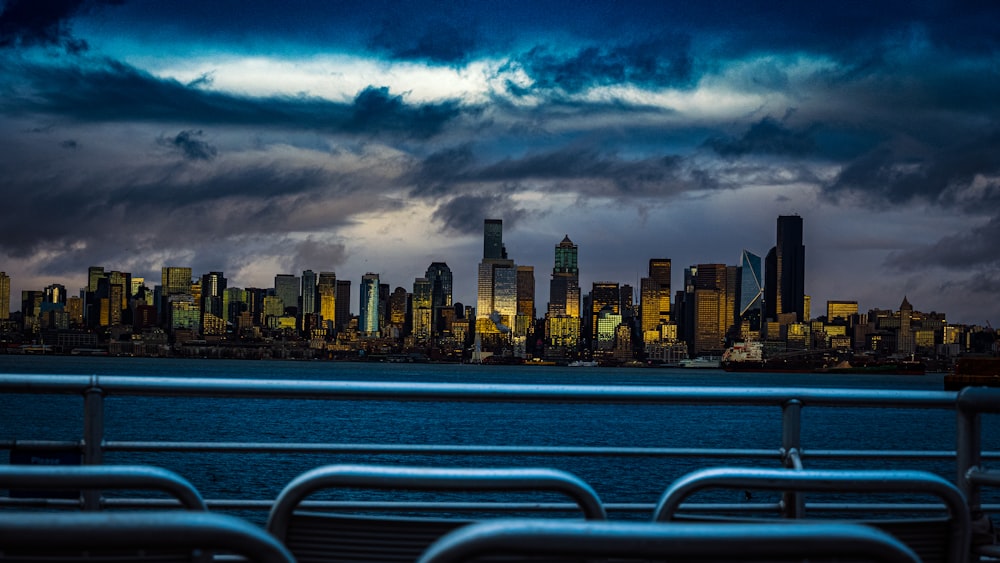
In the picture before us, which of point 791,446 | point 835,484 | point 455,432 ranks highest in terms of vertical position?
point 835,484

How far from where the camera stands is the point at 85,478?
6.42 feet

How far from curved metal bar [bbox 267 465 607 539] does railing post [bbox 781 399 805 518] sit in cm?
233

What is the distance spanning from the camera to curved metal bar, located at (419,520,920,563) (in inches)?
56.4

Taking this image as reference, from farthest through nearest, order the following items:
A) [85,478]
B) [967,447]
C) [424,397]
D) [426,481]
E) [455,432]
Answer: [455,432] → [424,397] → [967,447] → [426,481] → [85,478]

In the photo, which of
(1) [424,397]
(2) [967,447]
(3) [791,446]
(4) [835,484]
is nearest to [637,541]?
(4) [835,484]

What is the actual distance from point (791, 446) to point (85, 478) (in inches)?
131

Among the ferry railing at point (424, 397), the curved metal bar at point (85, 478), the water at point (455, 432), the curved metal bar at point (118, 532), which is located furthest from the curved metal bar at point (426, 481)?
the water at point (455, 432)

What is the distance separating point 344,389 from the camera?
4.29 meters

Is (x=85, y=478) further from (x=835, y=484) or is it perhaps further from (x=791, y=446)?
(x=791, y=446)

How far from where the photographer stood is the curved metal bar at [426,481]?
213cm

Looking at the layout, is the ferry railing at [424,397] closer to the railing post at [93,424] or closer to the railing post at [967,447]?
the railing post at [93,424]

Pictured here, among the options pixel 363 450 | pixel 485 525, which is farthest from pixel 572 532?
pixel 363 450

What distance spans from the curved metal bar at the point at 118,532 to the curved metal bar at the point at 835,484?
1.22 metres

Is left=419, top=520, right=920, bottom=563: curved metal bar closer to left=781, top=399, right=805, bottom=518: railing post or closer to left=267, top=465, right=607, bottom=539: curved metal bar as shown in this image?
left=267, top=465, right=607, bottom=539: curved metal bar
